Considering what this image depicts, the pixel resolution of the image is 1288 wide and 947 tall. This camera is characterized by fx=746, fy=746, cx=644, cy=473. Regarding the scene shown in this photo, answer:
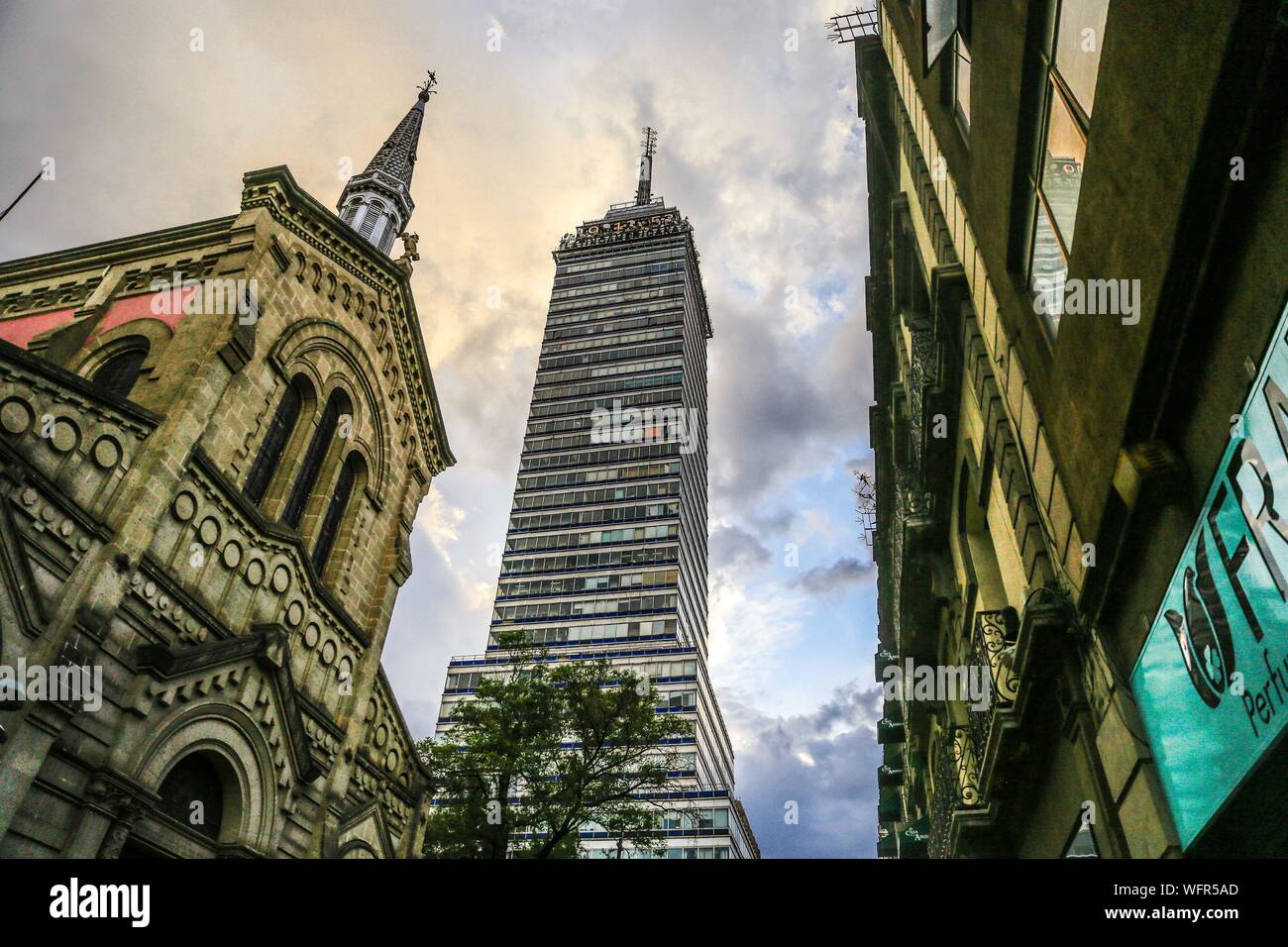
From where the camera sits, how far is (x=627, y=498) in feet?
278

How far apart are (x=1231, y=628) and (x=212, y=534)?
1498 cm

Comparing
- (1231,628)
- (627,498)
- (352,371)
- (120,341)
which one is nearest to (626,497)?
(627,498)

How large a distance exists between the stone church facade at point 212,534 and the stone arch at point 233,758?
0.04 meters

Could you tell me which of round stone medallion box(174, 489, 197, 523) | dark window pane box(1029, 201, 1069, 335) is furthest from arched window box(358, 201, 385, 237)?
dark window pane box(1029, 201, 1069, 335)

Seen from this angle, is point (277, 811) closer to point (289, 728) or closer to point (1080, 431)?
point (289, 728)

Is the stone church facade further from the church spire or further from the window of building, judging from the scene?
the window of building

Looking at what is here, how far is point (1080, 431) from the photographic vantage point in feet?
24.2

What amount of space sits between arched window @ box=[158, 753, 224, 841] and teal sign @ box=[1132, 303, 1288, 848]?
13843 millimetres

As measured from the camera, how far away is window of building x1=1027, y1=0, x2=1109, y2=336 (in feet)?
22.6

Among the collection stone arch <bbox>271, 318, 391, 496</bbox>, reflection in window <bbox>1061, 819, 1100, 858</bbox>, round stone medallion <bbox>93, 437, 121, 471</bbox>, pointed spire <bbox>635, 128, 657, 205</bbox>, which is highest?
pointed spire <bbox>635, 128, 657, 205</bbox>

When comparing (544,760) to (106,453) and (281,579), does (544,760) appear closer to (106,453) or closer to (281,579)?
(281,579)

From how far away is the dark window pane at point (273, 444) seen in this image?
16.5 m

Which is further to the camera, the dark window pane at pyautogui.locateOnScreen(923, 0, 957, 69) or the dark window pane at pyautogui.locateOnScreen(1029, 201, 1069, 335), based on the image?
the dark window pane at pyautogui.locateOnScreen(923, 0, 957, 69)

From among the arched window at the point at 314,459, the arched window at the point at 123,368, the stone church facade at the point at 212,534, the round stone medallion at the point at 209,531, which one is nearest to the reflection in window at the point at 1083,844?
the stone church facade at the point at 212,534
